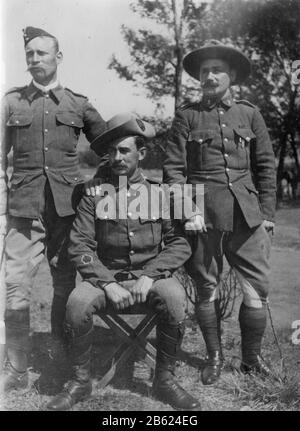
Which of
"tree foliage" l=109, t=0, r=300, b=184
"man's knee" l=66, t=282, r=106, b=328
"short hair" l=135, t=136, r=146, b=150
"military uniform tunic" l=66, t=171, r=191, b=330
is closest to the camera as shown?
"man's knee" l=66, t=282, r=106, b=328

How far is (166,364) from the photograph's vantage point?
3270 mm

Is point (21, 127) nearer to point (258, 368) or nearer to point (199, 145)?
point (199, 145)

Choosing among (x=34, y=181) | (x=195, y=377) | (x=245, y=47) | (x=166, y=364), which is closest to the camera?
(x=166, y=364)

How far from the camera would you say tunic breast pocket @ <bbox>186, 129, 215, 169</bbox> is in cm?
358

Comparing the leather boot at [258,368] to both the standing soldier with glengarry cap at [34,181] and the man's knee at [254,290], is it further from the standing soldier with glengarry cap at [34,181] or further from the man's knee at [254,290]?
the standing soldier with glengarry cap at [34,181]

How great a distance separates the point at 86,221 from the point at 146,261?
1.54 ft

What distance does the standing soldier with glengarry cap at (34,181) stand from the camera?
11.6 ft

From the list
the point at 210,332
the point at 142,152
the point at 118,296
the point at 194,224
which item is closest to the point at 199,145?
the point at 142,152

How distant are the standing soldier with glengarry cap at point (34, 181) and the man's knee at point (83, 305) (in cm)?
53

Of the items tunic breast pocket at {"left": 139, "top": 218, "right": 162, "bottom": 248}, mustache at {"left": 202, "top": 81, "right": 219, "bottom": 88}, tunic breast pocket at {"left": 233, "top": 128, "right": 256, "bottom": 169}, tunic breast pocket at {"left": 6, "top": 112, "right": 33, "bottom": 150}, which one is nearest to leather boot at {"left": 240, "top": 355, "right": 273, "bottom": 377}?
tunic breast pocket at {"left": 139, "top": 218, "right": 162, "bottom": 248}

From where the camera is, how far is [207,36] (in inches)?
397

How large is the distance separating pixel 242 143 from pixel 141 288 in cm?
123

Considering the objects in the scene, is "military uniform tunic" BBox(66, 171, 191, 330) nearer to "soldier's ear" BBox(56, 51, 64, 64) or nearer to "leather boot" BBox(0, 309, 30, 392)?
"leather boot" BBox(0, 309, 30, 392)

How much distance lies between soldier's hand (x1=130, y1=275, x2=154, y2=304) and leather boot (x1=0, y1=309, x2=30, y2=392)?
2.72 ft
